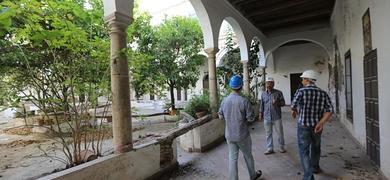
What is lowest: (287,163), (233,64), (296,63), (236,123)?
(287,163)

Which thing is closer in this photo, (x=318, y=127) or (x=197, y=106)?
(x=318, y=127)

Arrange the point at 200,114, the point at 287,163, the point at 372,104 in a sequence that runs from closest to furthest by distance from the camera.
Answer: the point at 372,104 < the point at 287,163 < the point at 200,114

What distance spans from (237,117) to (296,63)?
1426cm

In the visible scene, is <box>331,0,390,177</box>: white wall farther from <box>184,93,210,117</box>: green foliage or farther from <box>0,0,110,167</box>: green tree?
<box>0,0,110,167</box>: green tree

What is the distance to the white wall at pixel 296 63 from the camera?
51.4 ft

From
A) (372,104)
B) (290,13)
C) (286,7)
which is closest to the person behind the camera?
(372,104)

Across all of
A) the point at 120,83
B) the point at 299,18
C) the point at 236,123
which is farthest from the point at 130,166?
the point at 299,18

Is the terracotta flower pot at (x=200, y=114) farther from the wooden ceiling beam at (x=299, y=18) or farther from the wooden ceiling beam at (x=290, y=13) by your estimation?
the wooden ceiling beam at (x=299, y=18)

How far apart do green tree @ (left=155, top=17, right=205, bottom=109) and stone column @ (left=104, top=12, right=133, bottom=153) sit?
9.88 m

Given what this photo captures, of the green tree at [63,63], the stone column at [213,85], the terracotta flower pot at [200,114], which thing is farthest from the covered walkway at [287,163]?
the green tree at [63,63]

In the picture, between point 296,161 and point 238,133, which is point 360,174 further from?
point 238,133

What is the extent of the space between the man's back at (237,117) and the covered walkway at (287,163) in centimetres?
94

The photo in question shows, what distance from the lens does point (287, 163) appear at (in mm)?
4918

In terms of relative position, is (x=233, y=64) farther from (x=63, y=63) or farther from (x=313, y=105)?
(x=63, y=63)
